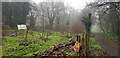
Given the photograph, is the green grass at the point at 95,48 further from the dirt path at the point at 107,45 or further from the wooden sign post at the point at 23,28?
the wooden sign post at the point at 23,28

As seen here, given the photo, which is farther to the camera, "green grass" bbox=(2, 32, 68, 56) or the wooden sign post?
the wooden sign post

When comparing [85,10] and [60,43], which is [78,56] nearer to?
[60,43]

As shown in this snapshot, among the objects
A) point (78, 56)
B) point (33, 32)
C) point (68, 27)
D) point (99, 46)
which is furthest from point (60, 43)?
point (99, 46)

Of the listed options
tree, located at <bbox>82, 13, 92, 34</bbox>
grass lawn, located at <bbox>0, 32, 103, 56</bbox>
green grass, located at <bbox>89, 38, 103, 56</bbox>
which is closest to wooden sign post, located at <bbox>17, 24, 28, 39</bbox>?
grass lawn, located at <bbox>0, 32, 103, 56</bbox>

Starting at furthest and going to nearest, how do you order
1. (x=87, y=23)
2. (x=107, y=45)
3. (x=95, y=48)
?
(x=107, y=45), (x=87, y=23), (x=95, y=48)

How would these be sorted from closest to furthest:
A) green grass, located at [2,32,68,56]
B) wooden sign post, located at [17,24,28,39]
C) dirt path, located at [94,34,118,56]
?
1. green grass, located at [2,32,68,56]
2. dirt path, located at [94,34,118,56]
3. wooden sign post, located at [17,24,28,39]

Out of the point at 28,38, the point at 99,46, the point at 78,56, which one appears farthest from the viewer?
the point at 28,38

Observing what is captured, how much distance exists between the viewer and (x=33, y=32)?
134 inches

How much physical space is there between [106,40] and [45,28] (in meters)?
2.47

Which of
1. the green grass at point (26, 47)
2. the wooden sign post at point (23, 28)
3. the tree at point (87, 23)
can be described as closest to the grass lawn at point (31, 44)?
the green grass at point (26, 47)

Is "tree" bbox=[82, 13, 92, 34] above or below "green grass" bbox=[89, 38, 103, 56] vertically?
above

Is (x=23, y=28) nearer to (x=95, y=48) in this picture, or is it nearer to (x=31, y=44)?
(x=31, y=44)

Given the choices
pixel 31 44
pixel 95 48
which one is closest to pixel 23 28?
pixel 31 44

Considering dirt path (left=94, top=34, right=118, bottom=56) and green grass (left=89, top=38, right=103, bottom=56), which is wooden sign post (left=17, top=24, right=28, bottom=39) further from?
dirt path (left=94, top=34, right=118, bottom=56)
